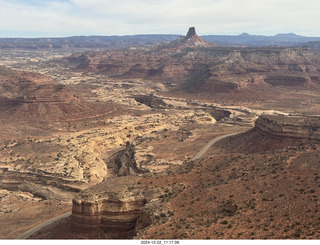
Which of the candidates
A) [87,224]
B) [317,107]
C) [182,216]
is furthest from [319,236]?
[317,107]

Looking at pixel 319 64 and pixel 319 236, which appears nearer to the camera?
pixel 319 236

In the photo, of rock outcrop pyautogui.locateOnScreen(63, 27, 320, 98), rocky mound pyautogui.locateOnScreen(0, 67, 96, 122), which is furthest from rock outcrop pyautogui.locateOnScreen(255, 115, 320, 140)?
rock outcrop pyautogui.locateOnScreen(63, 27, 320, 98)

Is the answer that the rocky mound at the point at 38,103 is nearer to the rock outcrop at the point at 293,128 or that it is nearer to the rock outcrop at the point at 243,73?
the rock outcrop at the point at 293,128

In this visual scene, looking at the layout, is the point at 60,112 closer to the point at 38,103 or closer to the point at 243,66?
the point at 38,103

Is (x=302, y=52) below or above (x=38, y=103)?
above

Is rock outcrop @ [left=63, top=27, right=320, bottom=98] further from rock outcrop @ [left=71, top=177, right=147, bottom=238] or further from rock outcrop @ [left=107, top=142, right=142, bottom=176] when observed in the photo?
rock outcrop @ [left=71, top=177, right=147, bottom=238]

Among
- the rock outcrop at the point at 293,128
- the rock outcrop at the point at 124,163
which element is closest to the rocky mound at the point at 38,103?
the rock outcrop at the point at 124,163
